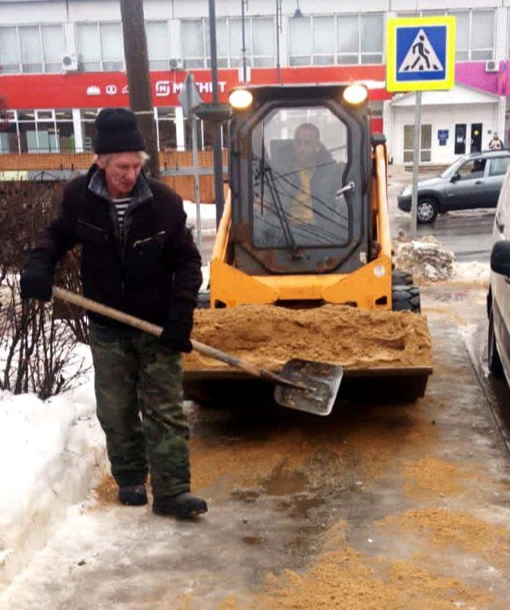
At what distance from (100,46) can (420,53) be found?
3202 centimetres

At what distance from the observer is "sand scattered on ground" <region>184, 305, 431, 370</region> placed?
5004mm

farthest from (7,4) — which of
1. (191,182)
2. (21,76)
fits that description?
(191,182)

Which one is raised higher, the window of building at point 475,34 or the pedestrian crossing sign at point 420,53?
the window of building at point 475,34

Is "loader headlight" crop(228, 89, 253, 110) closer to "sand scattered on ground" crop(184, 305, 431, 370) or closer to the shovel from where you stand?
"sand scattered on ground" crop(184, 305, 431, 370)

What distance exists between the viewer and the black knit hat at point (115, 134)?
3.72 meters

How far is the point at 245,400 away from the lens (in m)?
5.78

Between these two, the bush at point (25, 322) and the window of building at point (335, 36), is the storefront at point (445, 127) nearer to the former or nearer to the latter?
the window of building at point (335, 36)

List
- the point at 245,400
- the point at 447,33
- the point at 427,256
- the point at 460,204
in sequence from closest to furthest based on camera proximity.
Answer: the point at 245,400, the point at 447,33, the point at 427,256, the point at 460,204

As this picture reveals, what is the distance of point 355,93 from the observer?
5.86m

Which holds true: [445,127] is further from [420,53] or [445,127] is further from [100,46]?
[420,53]

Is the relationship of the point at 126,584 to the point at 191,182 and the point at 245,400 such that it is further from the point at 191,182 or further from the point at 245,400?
the point at 191,182

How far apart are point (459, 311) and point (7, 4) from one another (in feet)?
119

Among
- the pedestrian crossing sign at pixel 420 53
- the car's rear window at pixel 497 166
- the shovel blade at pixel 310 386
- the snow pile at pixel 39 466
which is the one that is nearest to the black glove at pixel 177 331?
the snow pile at pixel 39 466

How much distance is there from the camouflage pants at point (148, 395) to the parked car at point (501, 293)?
192 centimetres
